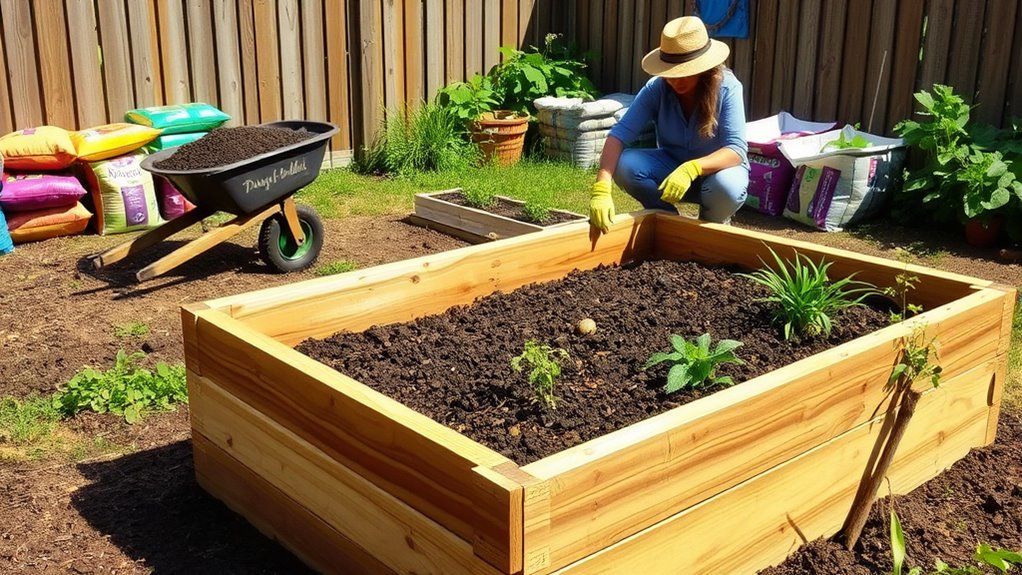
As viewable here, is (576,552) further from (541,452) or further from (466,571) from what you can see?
(541,452)

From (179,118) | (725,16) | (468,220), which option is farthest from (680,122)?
(725,16)

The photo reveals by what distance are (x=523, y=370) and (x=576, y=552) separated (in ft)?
2.76

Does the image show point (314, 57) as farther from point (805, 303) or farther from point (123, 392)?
point (805, 303)

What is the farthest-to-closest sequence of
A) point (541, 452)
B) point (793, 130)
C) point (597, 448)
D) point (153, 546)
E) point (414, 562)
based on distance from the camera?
point (793, 130)
point (153, 546)
point (541, 452)
point (414, 562)
point (597, 448)

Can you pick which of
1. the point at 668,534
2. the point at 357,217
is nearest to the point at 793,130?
the point at 357,217

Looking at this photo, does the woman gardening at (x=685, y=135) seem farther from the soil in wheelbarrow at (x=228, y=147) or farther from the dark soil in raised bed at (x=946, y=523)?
the soil in wheelbarrow at (x=228, y=147)

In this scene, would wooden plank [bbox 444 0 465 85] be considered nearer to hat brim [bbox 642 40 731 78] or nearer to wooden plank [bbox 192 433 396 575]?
hat brim [bbox 642 40 731 78]

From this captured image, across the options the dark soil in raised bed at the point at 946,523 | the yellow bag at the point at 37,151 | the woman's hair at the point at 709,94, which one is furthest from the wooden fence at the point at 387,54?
the dark soil in raised bed at the point at 946,523

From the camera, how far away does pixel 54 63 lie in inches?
248

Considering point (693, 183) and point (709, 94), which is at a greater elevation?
point (709, 94)

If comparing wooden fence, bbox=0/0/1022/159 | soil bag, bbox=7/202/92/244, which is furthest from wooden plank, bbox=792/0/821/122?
soil bag, bbox=7/202/92/244

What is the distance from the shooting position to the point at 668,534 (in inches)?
85.9

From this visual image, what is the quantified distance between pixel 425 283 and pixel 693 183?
1635mm

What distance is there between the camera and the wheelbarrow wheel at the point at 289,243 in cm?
515
